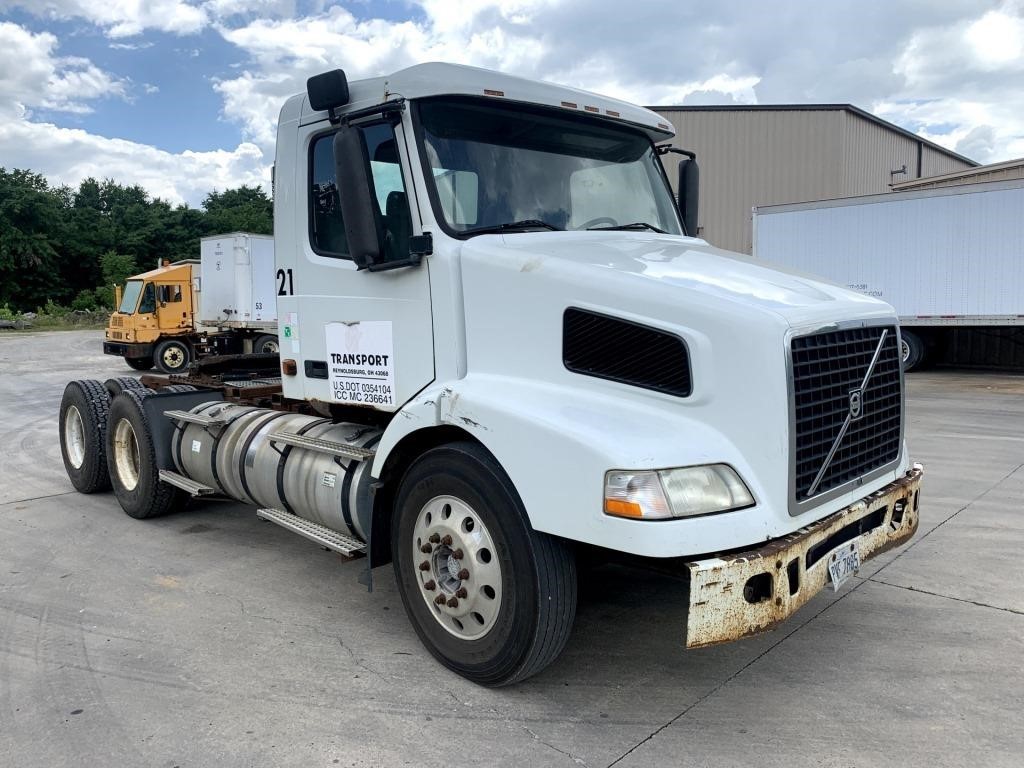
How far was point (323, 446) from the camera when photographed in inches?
183

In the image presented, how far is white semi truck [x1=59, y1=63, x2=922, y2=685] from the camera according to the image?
10.1 feet

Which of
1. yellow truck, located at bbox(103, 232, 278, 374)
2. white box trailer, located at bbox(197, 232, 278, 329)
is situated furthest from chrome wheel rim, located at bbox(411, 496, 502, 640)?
white box trailer, located at bbox(197, 232, 278, 329)

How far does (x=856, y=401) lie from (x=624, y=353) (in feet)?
3.47

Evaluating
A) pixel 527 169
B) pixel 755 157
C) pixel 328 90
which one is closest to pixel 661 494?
pixel 527 169

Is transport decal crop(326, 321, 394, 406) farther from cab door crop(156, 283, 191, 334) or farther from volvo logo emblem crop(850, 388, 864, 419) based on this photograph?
cab door crop(156, 283, 191, 334)

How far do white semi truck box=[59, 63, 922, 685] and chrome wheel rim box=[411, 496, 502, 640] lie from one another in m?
0.01

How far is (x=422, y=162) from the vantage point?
3.86 meters

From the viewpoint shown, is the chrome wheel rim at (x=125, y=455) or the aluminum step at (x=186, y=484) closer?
the aluminum step at (x=186, y=484)

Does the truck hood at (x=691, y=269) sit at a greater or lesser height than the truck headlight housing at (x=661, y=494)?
greater

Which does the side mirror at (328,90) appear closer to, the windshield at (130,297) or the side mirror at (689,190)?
the side mirror at (689,190)

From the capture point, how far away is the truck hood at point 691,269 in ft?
10.9

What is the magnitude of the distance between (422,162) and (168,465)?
3.75 m

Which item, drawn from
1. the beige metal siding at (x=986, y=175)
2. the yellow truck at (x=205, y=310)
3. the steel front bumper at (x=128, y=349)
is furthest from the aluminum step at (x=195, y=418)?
the beige metal siding at (x=986, y=175)

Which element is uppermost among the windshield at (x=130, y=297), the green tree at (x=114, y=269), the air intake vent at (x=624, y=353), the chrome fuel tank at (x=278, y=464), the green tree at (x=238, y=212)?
the green tree at (x=238, y=212)
